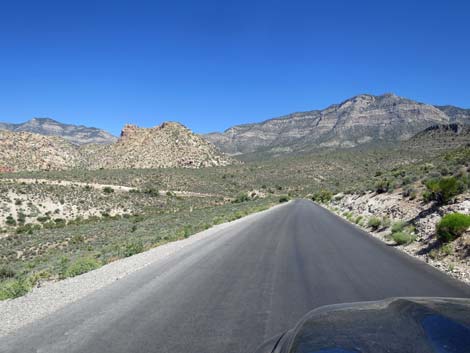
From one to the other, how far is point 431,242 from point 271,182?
3247 inches

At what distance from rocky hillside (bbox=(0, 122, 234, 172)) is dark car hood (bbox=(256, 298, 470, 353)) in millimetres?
116160

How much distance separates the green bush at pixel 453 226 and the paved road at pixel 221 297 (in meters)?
1.55

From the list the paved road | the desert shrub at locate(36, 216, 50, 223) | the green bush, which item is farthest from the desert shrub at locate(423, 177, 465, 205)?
the desert shrub at locate(36, 216, 50, 223)

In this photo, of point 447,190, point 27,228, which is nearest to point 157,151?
point 27,228

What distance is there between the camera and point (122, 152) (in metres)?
132

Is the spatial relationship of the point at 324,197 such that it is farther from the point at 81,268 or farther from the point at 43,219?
the point at 81,268

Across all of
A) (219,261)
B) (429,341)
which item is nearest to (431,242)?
(219,261)

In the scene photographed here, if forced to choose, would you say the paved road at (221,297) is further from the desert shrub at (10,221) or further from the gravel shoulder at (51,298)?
the desert shrub at (10,221)

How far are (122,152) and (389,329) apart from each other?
135 metres

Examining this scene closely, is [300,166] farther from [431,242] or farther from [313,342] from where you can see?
[313,342]

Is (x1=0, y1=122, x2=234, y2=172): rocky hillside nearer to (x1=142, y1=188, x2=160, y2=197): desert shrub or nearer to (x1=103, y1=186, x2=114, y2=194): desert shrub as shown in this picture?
(x1=142, y1=188, x2=160, y2=197): desert shrub

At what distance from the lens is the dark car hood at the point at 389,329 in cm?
264

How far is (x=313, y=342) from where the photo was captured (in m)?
2.87

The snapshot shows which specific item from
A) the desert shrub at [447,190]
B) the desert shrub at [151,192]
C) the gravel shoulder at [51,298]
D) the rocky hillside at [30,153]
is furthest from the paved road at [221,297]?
the rocky hillside at [30,153]
